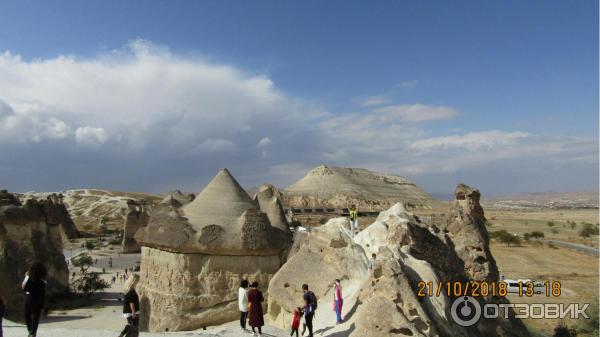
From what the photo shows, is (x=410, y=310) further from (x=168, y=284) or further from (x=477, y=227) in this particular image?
(x=168, y=284)

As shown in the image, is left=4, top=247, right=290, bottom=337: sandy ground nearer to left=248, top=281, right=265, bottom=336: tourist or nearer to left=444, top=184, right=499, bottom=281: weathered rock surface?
left=248, top=281, right=265, bottom=336: tourist

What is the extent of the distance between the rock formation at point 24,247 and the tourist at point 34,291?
1273 centimetres

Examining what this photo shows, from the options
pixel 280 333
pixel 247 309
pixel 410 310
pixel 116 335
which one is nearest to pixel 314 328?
pixel 280 333

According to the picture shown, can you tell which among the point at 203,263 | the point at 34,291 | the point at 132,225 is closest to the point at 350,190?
the point at 132,225

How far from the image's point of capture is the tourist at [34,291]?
18.5 feet

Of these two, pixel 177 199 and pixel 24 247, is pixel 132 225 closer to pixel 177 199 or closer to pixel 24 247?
pixel 24 247

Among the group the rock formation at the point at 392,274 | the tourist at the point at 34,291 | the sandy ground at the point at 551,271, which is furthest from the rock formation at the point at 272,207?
the sandy ground at the point at 551,271

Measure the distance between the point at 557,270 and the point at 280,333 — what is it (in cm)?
2553

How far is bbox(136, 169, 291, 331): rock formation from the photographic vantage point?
11086 millimetres

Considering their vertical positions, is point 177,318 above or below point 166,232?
below

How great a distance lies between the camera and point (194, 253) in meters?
11.2

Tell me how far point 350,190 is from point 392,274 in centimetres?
7255

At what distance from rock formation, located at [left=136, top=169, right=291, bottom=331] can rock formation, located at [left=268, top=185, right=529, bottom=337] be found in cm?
163

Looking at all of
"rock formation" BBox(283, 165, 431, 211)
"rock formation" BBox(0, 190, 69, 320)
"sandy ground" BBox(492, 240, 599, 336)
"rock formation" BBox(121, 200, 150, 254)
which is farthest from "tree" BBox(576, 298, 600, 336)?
"rock formation" BBox(283, 165, 431, 211)
